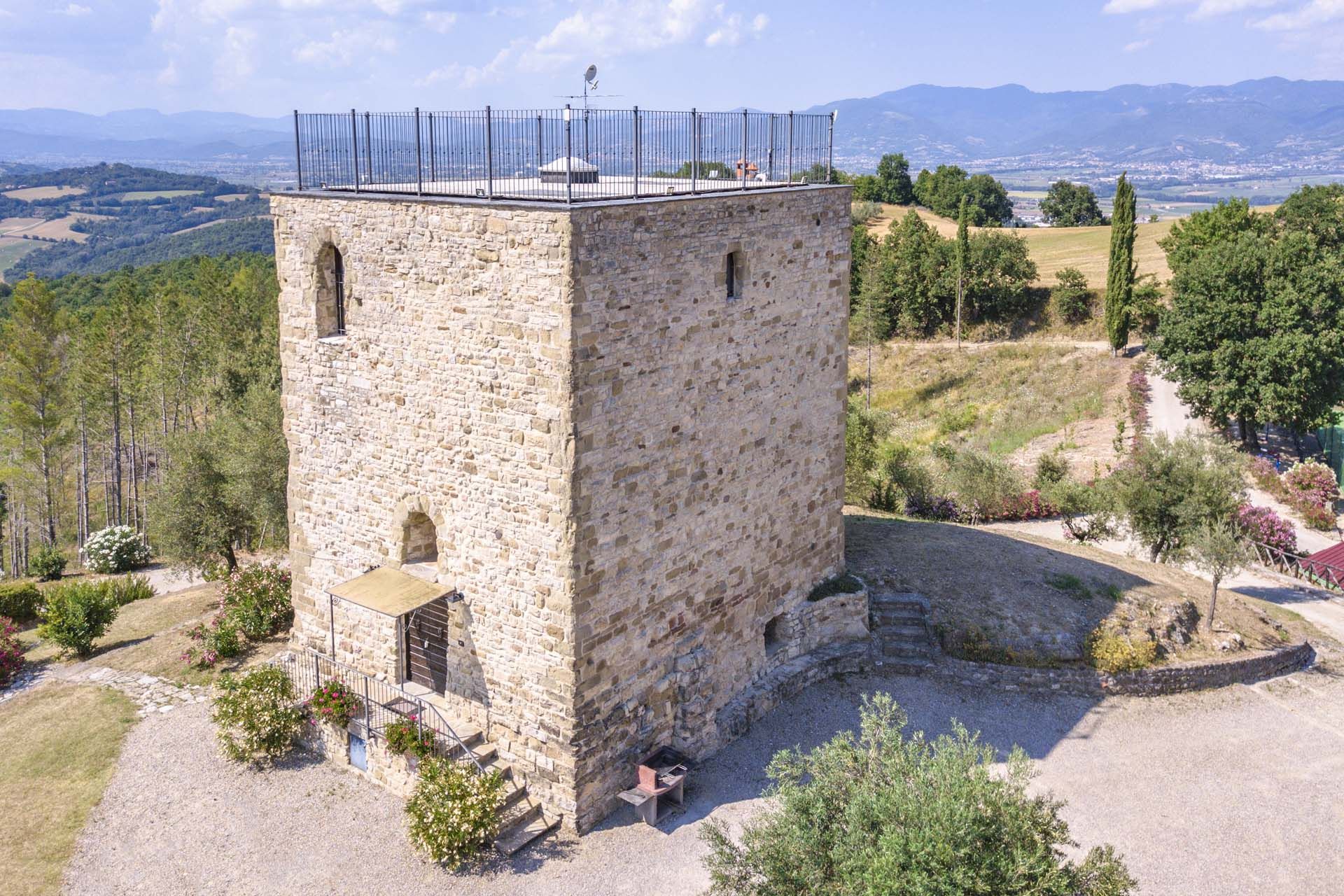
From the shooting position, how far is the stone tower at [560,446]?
39.4ft

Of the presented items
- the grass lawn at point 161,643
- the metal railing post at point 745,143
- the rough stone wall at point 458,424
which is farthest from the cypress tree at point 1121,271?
the rough stone wall at point 458,424

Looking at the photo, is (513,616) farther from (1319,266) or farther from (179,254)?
(179,254)

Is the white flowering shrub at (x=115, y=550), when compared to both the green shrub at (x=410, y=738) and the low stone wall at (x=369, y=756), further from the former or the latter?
the green shrub at (x=410, y=738)

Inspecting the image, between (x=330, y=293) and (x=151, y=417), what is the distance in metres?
30.8

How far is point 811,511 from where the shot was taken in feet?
55.4

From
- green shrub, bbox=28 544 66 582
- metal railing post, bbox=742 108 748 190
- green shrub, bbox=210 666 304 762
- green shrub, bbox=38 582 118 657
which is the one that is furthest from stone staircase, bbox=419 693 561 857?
green shrub, bbox=28 544 66 582

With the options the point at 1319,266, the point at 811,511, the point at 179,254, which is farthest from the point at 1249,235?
the point at 179,254

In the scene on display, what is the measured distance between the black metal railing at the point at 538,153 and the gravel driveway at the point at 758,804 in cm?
821

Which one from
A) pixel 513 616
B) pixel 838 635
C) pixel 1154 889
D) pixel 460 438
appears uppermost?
pixel 460 438

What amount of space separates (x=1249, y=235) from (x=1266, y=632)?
2166 cm

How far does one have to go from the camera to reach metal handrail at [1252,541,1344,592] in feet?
78.7

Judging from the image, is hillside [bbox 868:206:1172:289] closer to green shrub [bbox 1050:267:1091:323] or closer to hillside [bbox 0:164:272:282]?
green shrub [bbox 1050:267:1091:323]

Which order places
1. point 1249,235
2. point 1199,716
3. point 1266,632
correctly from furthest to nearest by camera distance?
point 1249,235
point 1266,632
point 1199,716

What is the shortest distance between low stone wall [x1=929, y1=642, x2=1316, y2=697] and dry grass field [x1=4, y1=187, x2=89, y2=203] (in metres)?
187
